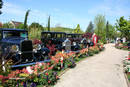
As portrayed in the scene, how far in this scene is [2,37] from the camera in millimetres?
7219

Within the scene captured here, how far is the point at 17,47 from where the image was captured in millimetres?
6770

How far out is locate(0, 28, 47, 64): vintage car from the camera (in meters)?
6.61

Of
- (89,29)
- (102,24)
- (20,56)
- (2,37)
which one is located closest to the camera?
(20,56)

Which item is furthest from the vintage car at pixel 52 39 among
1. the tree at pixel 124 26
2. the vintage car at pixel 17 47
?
the tree at pixel 124 26

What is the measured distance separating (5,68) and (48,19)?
73.5 ft

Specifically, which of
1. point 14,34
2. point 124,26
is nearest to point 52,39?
point 14,34

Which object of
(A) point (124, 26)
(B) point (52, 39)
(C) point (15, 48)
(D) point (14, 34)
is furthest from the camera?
(A) point (124, 26)

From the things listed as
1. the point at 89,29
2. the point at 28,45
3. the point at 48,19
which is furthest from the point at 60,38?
the point at 89,29

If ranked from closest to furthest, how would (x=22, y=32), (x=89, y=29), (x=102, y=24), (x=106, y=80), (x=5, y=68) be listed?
(x=5, y=68), (x=106, y=80), (x=22, y=32), (x=102, y=24), (x=89, y=29)

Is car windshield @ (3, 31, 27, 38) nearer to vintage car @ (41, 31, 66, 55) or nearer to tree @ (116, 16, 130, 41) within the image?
vintage car @ (41, 31, 66, 55)

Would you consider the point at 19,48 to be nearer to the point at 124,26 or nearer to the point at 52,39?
the point at 52,39

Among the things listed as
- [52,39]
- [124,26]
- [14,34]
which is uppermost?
[124,26]

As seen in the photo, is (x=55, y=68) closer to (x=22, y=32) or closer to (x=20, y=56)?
(x=20, y=56)

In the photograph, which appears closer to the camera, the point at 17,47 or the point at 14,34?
the point at 17,47
